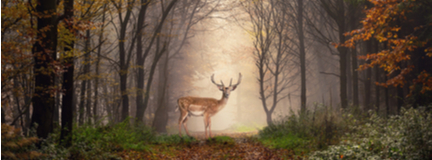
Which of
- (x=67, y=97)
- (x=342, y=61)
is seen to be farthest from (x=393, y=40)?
(x=67, y=97)

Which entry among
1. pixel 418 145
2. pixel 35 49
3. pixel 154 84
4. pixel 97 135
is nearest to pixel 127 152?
pixel 97 135

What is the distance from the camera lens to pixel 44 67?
6840mm

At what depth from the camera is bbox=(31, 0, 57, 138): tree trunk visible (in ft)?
22.3

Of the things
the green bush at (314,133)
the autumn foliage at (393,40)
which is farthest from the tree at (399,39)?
the green bush at (314,133)

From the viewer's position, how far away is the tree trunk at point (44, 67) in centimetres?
679

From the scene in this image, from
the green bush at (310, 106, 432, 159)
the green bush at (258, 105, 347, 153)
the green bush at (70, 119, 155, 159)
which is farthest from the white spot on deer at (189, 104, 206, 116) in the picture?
the green bush at (310, 106, 432, 159)

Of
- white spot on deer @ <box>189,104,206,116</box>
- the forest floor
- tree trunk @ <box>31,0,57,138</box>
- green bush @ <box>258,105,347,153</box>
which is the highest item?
tree trunk @ <box>31,0,57,138</box>

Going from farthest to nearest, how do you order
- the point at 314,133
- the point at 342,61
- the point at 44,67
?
the point at 342,61 → the point at 314,133 → the point at 44,67

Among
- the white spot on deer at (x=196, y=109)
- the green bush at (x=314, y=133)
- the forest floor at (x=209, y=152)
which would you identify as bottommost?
the forest floor at (x=209, y=152)

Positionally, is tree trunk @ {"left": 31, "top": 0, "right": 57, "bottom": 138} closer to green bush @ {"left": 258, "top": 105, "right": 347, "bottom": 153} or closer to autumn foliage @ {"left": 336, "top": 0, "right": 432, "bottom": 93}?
green bush @ {"left": 258, "top": 105, "right": 347, "bottom": 153}

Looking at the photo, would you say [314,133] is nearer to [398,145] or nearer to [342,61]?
[398,145]

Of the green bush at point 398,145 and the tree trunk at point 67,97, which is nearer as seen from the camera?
the green bush at point 398,145

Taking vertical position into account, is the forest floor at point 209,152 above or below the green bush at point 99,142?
below

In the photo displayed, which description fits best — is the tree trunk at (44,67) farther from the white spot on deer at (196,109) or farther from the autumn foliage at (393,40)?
the autumn foliage at (393,40)
